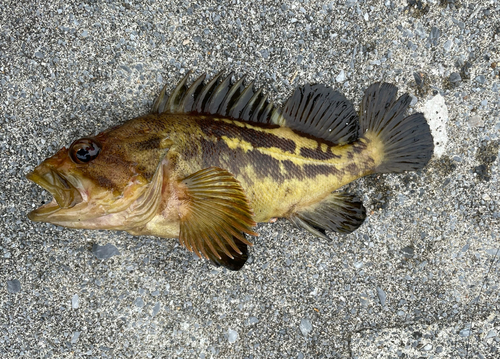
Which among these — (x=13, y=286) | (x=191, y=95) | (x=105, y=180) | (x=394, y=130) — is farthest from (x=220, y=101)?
(x=13, y=286)

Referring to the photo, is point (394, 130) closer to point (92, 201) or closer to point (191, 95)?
point (191, 95)

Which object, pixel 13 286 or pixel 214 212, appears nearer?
pixel 214 212

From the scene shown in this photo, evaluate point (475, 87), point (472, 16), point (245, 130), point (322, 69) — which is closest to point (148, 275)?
point (245, 130)

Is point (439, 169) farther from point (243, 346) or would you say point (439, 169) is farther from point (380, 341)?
point (243, 346)

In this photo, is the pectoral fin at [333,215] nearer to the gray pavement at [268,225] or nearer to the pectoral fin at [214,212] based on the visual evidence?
the gray pavement at [268,225]

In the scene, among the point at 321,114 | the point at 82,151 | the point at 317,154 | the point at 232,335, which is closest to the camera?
the point at 82,151

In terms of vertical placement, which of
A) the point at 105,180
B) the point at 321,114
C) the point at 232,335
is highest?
the point at 321,114

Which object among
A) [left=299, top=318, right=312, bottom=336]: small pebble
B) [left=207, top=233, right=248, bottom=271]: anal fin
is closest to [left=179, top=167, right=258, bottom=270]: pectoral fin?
[left=207, top=233, right=248, bottom=271]: anal fin

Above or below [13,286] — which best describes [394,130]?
above
